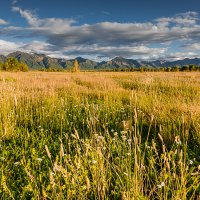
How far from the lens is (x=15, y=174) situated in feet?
12.0

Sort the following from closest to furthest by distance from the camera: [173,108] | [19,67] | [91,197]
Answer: [91,197] < [173,108] < [19,67]

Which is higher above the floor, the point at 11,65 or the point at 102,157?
the point at 11,65

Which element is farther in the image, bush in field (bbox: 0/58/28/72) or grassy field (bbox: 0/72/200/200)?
bush in field (bbox: 0/58/28/72)

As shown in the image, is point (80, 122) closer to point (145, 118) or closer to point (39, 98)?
point (145, 118)

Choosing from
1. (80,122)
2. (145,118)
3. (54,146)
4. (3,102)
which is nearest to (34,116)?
(3,102)

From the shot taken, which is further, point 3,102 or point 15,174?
point 3,102

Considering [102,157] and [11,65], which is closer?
[102,157]

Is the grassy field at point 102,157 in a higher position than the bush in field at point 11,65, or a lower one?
lower

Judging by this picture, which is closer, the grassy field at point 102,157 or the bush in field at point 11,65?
the grassy field at point 102,157

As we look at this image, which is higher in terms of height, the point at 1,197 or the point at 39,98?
the point at 39,98

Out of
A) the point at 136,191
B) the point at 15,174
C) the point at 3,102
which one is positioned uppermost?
the point at 3,102

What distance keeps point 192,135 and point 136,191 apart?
3001 millimetres

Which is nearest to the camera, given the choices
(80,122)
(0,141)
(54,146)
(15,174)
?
(15,174)

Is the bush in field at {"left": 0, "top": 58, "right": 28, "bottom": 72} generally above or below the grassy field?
above
